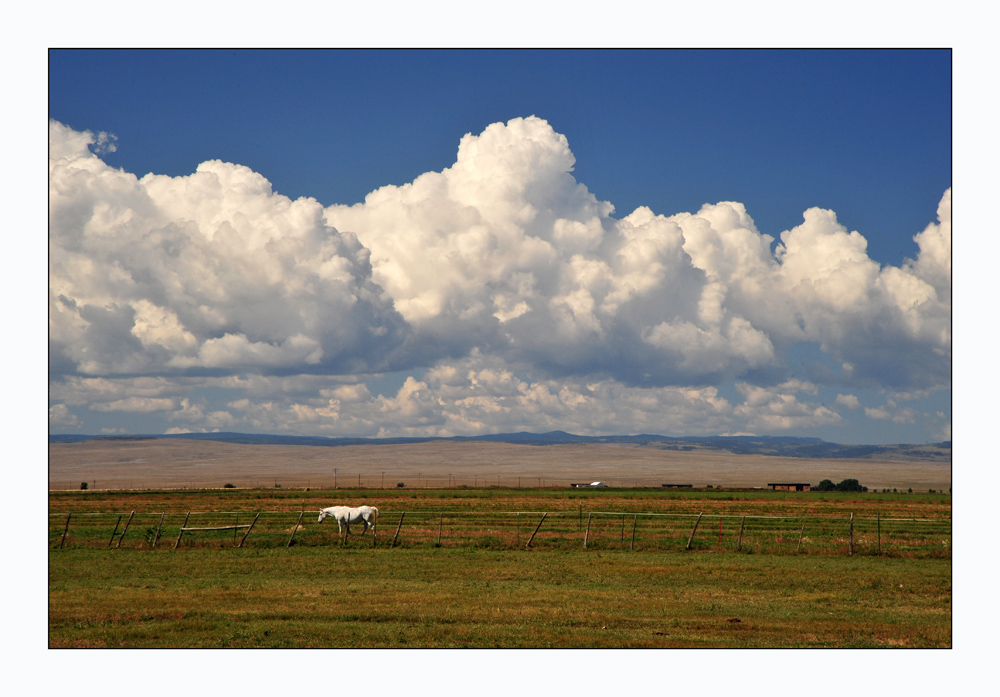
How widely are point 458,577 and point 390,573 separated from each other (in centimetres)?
286

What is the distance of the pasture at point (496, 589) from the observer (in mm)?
20531

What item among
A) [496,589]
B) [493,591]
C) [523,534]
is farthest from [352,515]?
[493,591]

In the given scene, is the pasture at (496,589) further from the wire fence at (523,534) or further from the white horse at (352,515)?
the white horse at (352,515)

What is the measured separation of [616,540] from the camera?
136ft

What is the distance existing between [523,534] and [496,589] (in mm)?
20223

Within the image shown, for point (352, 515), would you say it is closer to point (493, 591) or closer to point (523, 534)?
point (523, 534)

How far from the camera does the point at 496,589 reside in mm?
26984

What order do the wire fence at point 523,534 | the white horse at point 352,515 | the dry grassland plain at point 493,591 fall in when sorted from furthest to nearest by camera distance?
the white horse at point 352,515 → the wire fence at point 523,534 → the dry grassland plain at point 493,591

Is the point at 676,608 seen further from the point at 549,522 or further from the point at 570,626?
the point at 549,522

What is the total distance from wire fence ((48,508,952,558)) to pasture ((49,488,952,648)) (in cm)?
29

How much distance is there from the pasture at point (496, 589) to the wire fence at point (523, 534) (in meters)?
0.29

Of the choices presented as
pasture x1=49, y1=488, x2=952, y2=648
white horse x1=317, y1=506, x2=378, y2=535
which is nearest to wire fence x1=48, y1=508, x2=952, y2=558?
pasture x1=49, y1=488, x2=952, y2=648

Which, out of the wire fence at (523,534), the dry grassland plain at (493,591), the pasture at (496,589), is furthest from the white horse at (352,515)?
the pasture at (496,589)

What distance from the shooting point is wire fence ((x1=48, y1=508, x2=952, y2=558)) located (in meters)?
38.6
